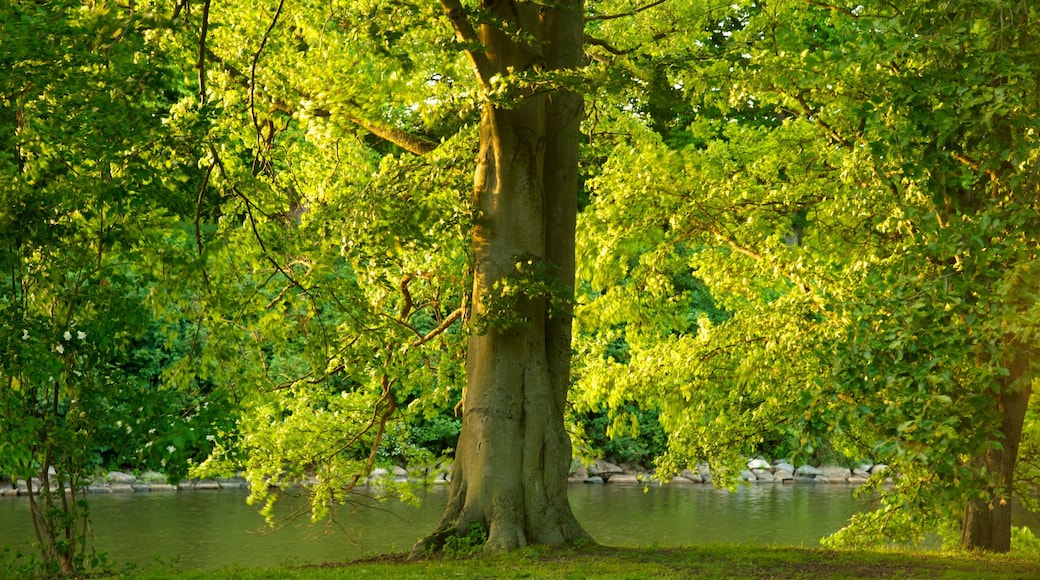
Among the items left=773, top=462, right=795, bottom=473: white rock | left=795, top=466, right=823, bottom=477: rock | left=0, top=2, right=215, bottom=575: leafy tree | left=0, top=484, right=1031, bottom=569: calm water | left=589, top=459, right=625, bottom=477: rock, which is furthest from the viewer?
left=773, top=462, right=795, bottom=473: white rock

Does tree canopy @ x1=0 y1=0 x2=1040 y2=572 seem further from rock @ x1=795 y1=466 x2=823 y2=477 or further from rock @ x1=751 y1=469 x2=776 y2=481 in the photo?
rock @ x1=795 y1=466 x2=823 y2=477

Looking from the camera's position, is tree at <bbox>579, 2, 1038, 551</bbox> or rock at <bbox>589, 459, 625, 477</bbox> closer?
tree at <bbox>579, 2, 1038, 551</bbox>

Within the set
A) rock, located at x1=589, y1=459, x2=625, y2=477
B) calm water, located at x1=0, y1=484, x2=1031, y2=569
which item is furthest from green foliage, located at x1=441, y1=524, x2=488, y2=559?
rock, located at x1=589, y1=459, x2=625, y2=477

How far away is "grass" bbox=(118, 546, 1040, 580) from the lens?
7.95 m

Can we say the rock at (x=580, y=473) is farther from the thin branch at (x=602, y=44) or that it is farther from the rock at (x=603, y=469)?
the thin branch at (x=602, y=44)

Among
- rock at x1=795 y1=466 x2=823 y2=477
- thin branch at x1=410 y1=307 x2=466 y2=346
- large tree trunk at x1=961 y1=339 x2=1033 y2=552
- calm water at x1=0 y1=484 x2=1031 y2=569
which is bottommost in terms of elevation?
calm water at x1=0 y1=484 x2=1031 y2=569

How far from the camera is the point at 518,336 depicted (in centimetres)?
984

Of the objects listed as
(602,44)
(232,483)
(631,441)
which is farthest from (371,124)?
(631,441)

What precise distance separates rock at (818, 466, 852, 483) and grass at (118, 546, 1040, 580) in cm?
2006

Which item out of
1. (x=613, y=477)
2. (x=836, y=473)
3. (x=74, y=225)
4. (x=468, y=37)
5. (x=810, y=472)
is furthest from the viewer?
(x=810, y=472)

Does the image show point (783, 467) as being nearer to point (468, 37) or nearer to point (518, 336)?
point (518, 336)

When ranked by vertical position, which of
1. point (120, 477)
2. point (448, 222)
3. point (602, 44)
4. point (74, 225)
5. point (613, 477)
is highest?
point (602, 44)

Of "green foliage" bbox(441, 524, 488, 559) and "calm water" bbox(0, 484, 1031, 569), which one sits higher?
"green foliage" bbox(441, 524, 488, 559)

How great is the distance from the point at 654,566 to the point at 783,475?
2247 cm
